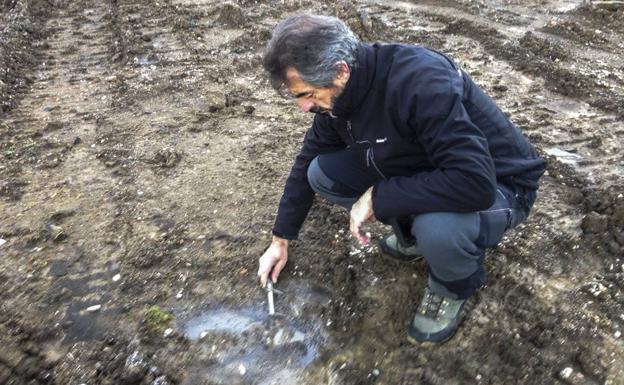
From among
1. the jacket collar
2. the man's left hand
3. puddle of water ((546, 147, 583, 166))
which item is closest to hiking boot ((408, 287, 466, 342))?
the man's left hand

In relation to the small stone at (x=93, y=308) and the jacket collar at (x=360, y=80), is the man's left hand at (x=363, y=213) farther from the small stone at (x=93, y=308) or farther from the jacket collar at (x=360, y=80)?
the small stone at (x=93, y=308)

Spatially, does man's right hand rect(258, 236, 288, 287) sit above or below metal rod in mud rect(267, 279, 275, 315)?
above

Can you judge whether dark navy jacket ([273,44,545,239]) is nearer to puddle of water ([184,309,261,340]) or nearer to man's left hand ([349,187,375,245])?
man's left hand ([349,187,375,245])

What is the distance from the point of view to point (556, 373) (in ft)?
6.73

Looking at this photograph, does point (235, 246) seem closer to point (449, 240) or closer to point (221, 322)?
point (221, 322)

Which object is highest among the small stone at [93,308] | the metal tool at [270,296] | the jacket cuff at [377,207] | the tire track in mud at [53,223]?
the jacket cuff at [377,207]

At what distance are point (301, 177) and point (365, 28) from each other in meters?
4.27

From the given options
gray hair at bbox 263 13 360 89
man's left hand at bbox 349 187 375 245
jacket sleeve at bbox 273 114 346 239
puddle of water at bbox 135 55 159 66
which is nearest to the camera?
gray hair at bbox 263 13 360 89

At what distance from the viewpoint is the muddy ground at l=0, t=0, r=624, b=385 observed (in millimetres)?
2168

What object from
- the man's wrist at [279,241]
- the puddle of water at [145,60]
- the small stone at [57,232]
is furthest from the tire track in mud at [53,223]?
the man's wrist at [279,241]

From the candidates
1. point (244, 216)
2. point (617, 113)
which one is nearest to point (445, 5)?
point (617, 113)

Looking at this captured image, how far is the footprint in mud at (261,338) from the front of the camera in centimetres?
216

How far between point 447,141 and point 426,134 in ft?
0.25

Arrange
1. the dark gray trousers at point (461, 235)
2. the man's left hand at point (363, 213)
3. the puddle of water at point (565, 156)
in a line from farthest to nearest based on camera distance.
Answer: the puddle of water at point (565, 156), the man's left hand at point (363, 213), the dark gray trousers at point (461, 235)
